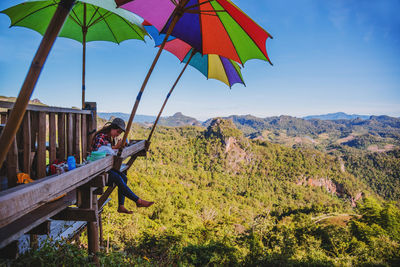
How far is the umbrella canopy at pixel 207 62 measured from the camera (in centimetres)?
378

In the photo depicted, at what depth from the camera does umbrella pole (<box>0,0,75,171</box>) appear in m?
0.81

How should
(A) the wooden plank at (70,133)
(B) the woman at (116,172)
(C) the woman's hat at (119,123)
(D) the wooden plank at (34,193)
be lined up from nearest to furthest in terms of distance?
(D) the wooden plank at (34,193) → (A) the wooden plank at (70,133) → (B) the woman at (116,172) → (C) the woman's hat at (119,123)

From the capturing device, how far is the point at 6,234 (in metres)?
1.28

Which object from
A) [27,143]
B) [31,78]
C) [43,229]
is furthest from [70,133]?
[31,78]

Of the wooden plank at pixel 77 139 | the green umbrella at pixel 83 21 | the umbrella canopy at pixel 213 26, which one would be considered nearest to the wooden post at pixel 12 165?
the wooden plank at pixel 77 139

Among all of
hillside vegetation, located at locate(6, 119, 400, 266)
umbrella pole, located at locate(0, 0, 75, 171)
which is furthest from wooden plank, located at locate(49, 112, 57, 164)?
umbrella pole, located at locate(0, 0, 75, 171)

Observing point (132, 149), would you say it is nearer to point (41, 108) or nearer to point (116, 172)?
point (116, 172)

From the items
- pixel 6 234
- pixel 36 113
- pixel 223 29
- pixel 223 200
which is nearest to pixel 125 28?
pixel 223 29

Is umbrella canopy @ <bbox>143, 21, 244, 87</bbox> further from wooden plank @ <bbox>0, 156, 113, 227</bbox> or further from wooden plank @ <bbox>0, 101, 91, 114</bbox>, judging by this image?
wooden plank @ <bbox>0, 156, 113, 227</bbox>

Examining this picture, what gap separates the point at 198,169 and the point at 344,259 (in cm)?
5014

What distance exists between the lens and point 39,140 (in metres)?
1.88

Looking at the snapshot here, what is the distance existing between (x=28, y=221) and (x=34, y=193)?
1.76 feet

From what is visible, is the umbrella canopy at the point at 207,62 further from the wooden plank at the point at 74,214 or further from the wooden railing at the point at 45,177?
the wooden plank at the point at 74,214

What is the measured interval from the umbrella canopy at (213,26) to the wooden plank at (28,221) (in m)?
2.00
